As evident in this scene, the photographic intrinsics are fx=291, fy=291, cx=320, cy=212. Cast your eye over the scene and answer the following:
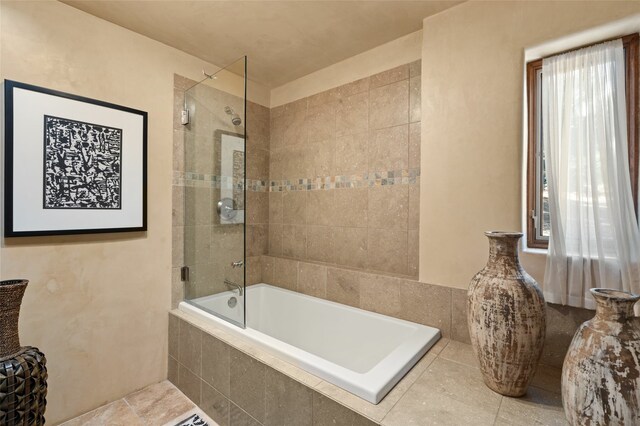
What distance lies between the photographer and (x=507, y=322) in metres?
1.15

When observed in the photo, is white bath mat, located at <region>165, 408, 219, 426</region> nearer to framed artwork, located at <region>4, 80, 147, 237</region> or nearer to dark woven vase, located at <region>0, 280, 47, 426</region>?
dark woven vase, located at <region>0, 280, 47, 426</region>

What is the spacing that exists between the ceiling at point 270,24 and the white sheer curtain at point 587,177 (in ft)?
2.61

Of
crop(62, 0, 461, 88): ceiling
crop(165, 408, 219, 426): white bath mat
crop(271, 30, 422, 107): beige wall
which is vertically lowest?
crop(165, 408, 219, 426): white bath mat

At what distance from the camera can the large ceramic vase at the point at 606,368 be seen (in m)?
0.80

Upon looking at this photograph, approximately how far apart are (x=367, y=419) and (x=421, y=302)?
940 millimetres

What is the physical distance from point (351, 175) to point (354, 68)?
868 mm

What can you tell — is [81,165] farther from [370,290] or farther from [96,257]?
[370,290]

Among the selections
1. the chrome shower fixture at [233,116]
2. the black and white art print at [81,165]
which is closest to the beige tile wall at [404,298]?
the chrome shower fixture at [233,116]

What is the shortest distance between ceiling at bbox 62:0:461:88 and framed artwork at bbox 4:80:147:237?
0.60 meters

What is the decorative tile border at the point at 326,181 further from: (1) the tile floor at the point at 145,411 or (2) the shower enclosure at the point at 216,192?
(1) the tile floor at the point at 145,411

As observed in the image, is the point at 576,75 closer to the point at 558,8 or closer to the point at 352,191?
the point at 558,8

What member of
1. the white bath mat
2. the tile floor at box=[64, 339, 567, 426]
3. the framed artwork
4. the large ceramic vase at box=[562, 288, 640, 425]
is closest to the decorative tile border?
the framed artwork

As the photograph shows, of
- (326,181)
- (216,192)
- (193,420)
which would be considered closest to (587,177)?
(326,181)

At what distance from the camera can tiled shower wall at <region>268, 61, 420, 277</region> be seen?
208 centimetres
